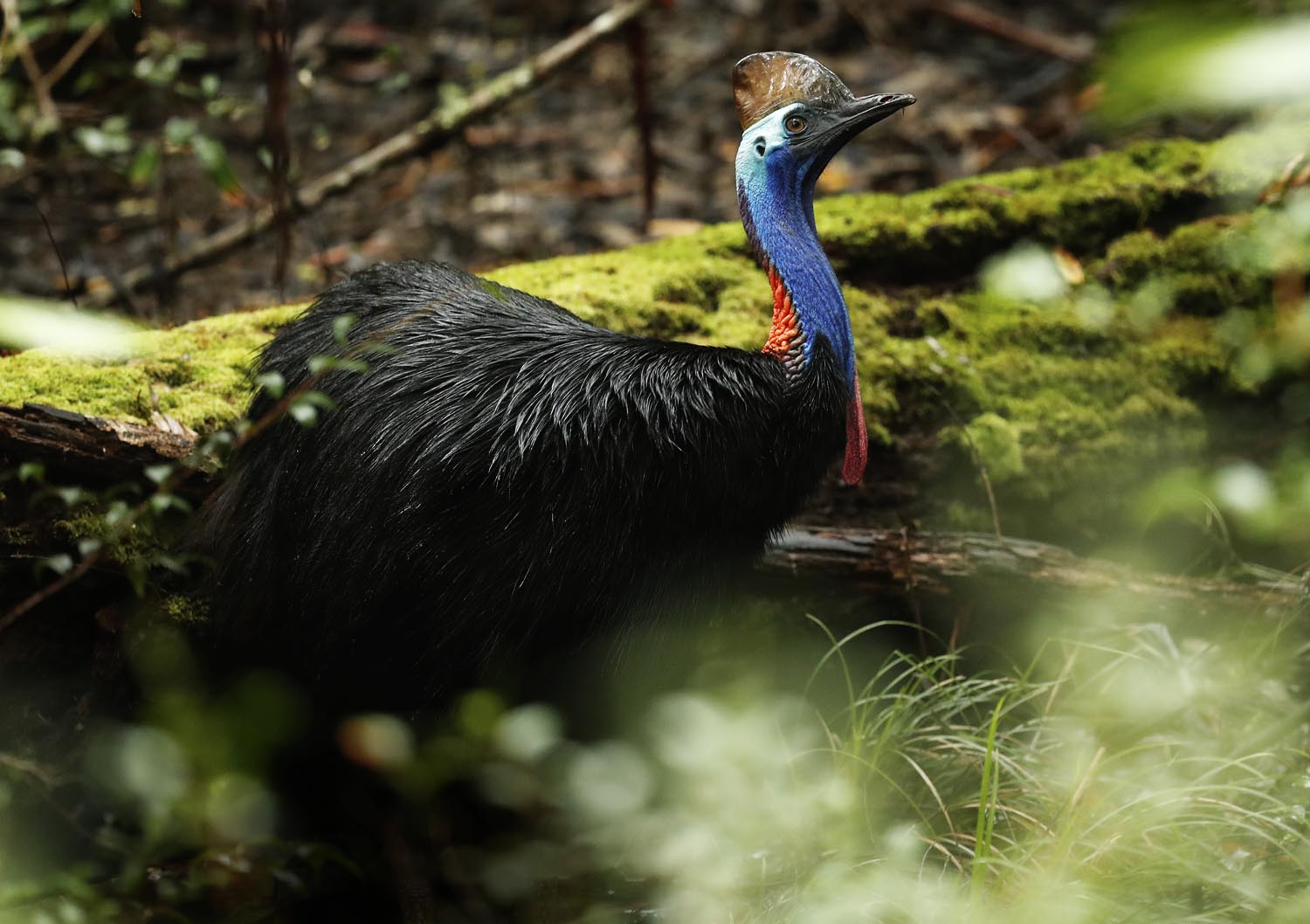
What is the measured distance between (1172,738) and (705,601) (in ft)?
3.59

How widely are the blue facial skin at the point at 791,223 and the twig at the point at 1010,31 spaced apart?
426 cm

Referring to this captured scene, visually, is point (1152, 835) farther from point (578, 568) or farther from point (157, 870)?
point (157, 870)

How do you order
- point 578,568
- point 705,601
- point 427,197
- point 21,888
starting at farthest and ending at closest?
point 427,197
point 705,601
point 578,568
point 21,888

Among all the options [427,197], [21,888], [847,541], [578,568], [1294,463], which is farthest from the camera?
[427,197]

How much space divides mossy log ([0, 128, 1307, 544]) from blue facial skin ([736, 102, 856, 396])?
884 millimetres

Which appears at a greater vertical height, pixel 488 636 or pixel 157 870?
pixel 488 636

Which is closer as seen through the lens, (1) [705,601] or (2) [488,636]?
(2) [488,636]

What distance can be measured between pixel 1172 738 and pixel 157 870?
→ 2.05 meters

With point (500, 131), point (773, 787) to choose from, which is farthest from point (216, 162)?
point (500, 131)

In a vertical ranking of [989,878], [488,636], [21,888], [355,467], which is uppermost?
[355,467]

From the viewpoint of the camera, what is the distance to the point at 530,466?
2.15 metres

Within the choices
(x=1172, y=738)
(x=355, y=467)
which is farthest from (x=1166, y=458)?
(x=355, y=467)

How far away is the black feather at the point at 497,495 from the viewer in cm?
216

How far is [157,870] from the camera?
241 cm
